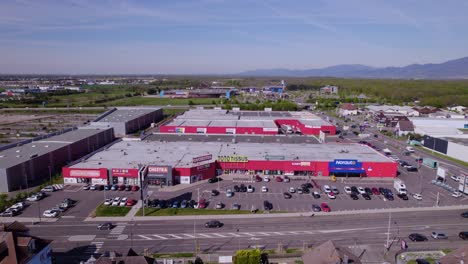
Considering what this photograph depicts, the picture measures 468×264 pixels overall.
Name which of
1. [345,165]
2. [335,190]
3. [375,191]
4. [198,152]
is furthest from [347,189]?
[198,152]

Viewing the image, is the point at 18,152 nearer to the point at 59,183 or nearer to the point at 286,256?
the point at 59,183

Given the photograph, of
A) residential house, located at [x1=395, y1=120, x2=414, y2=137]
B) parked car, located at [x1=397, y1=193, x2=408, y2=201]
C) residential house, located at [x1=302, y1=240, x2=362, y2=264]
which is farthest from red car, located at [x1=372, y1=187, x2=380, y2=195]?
residential house, located at [x1=395, y1=120, x2=414, y2=137]

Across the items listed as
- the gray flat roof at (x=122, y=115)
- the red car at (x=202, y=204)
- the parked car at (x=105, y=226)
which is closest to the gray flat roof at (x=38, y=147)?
the gray flat roof at (x=122, y=115)

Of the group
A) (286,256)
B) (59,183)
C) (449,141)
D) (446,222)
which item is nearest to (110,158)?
(59,183)

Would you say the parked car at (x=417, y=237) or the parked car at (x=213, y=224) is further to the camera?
the parked car at (x=213, y=224)

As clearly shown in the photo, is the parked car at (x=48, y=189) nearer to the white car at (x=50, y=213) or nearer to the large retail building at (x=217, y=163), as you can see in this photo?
the large retail building at (x=217, y=163)

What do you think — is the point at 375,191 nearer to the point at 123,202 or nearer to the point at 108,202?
the point at 123,202

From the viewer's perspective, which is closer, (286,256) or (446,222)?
(286,256)
